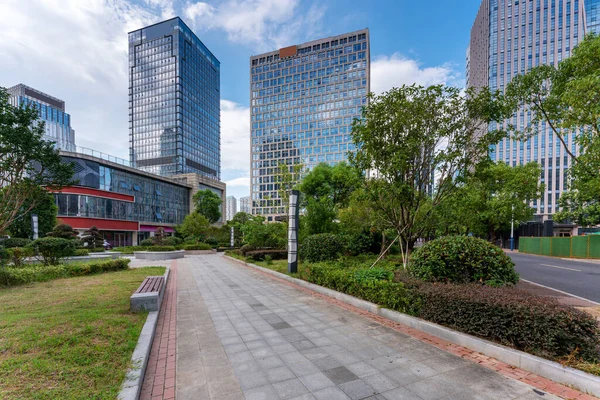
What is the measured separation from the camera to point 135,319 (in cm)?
512

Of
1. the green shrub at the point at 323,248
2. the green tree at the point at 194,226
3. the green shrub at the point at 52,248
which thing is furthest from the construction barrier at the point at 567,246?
the green tree at the point at 194,226

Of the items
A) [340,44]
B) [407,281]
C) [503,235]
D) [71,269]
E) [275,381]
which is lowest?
[503,235]

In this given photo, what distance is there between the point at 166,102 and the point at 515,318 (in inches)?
3669

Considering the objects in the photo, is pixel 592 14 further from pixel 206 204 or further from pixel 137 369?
pixel 206 204

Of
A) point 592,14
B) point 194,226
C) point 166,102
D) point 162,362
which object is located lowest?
point 194,226

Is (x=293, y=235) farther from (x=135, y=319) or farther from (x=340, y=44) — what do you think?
(x=340, y=44)

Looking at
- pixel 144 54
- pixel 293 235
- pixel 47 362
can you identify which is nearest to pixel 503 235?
pixel 293 235

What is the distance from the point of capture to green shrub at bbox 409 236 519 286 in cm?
524

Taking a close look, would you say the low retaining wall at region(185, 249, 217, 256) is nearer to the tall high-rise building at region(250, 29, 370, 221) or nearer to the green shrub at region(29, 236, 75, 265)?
the green shrub at region(29, 236, 75, 265)

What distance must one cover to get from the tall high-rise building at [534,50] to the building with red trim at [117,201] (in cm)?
7100

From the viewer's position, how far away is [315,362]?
3686mm

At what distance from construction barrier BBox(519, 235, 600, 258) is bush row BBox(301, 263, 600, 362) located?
24671 mm

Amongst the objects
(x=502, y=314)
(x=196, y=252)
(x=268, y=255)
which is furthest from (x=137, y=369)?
(x=196, y=252)

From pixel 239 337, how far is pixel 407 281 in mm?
3369
